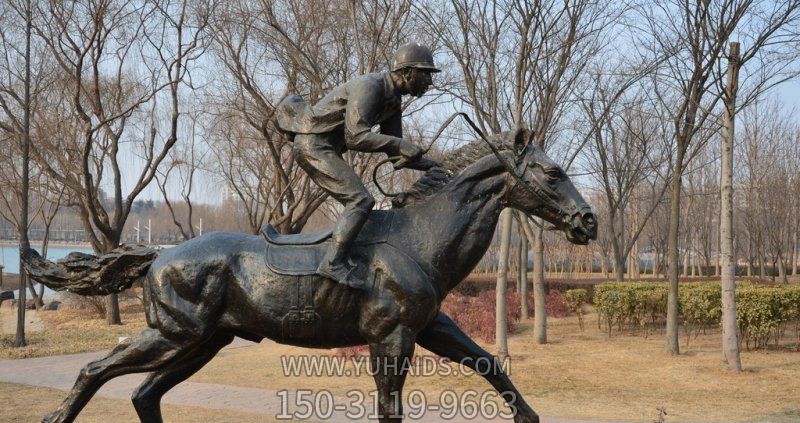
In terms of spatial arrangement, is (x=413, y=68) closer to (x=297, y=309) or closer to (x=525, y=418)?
(x=297, y=309)

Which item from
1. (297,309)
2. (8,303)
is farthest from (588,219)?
(8,303)

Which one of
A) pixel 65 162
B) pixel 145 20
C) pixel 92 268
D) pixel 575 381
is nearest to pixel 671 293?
pixel 575 381

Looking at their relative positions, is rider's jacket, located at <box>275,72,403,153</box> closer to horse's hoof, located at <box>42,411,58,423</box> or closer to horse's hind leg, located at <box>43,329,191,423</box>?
horse's hind leg, located at <box>43,329,191,423</box>

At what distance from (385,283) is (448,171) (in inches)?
31.4

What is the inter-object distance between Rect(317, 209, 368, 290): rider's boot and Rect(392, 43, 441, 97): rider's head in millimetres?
832

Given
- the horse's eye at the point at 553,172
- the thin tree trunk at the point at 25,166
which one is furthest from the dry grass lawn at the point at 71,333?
the horse's eye at the point at 553,172

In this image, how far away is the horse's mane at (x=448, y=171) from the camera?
13.8 feet

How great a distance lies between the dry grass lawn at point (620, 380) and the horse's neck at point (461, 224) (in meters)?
4.92

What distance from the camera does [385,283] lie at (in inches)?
158

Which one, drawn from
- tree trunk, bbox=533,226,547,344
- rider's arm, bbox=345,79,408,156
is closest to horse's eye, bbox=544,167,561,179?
rider's arm, bbox=345,79,408,156

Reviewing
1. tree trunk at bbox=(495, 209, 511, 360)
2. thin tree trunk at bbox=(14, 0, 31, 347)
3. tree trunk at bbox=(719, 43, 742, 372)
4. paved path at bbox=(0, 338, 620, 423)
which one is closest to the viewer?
paved path at bbox=(0, 338, 620, 423)

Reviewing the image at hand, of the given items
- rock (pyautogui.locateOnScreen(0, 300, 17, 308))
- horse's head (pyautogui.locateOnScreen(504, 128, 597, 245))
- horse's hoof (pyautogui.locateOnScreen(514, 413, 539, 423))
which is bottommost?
rock (pyautogui.locateOnScreen(0, 300, 17, 308))

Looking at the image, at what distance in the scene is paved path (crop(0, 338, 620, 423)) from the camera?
863cm

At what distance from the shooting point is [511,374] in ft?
38.6
